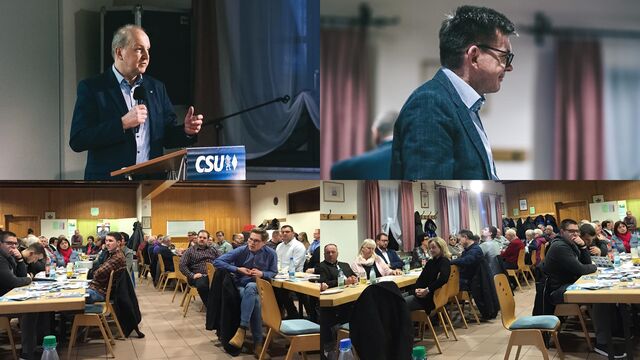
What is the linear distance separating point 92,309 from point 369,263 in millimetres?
1518

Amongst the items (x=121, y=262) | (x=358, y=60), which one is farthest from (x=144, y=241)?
(x=358, y=60)

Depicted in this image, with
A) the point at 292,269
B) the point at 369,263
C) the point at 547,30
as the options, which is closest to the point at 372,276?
the point at 369,263

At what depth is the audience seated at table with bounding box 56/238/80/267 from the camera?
9.97 feet

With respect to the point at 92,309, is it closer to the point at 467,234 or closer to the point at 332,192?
the point at 332,192

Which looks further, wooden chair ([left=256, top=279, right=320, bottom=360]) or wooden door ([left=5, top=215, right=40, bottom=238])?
wooden chair ([left=256, top=279, right=320, bottom=360])

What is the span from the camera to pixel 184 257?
3258 millimetres

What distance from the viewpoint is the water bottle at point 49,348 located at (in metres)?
2.76

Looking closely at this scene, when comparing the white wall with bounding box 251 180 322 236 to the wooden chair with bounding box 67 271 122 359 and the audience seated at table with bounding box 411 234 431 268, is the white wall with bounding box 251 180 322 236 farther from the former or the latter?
the wooden chair with bounding box 67 271 122 359

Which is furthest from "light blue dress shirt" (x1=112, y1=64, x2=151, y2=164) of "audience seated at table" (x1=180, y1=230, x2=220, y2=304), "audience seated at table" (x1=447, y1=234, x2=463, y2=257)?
"audience seated at table" (x1=447, y1=234, x2=463, y2=257)

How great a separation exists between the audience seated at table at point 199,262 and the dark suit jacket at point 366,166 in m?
1.14

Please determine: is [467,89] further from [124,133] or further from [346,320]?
[124,133]

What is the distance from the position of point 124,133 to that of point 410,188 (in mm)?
1746

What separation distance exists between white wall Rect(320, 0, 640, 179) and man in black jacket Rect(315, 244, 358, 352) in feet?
4.44

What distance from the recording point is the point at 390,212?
10.8 feet
